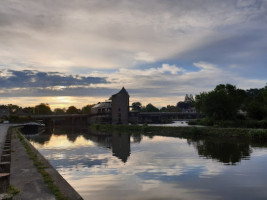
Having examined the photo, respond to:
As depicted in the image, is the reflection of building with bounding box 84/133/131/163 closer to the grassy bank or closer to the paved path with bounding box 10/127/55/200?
the paved path with bounding box 10/127/55/200

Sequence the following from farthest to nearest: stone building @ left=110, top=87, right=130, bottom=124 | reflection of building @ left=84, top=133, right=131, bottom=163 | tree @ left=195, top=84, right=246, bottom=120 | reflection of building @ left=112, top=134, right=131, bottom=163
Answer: stone building @ left=110, top=87, right=130, bottom=124 → tree @ left=195, top=84, right=246, bottom=120 → reflection of building @ left=84, top=133, right=131, bottom=163 → reflection of building @ left=112, top=134, right=131, bottom=163

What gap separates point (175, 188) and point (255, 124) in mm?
55988

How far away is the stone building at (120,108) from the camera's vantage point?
12175 centimetres

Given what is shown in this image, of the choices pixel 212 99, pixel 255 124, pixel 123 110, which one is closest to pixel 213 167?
pixel 255 124

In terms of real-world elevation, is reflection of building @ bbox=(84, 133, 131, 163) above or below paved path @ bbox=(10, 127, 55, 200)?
below

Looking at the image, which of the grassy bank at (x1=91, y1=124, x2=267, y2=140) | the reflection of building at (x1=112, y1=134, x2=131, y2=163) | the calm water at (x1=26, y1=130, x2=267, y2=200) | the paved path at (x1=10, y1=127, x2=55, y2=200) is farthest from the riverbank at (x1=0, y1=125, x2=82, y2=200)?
the grassy bank at (x1=91, y1=124, x2=267, y2=140)

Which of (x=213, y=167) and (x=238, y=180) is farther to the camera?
(x=213, y=167)

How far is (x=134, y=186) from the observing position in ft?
62.8

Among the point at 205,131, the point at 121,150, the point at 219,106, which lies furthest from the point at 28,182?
the point at 219,106

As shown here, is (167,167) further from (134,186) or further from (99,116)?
(99,116)

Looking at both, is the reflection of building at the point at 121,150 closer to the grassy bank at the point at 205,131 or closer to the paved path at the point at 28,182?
the paved path at the point at 28,182

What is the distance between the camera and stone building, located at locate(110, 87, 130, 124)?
12175cm

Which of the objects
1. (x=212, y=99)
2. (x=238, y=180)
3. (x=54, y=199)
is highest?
(x=212, y=99)

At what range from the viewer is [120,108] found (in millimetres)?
122062
